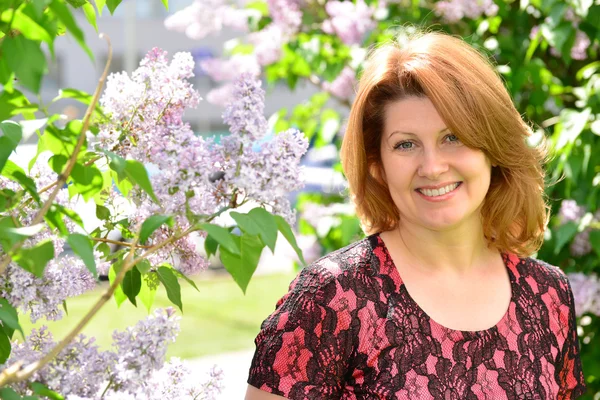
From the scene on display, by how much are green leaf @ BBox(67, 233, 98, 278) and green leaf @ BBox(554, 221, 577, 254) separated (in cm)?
211

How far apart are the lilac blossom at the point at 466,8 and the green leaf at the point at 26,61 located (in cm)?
241

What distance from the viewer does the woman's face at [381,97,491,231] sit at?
1834mm

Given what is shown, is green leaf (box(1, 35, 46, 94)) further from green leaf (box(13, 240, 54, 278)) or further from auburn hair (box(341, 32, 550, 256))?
auburn hair (box(341, 32, 550, 256))

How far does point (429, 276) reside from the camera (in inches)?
76.9

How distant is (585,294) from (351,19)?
4.33 ft

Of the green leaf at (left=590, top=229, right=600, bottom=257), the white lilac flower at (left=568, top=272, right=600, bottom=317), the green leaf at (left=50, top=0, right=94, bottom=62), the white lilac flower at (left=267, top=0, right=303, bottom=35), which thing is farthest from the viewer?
the white lilac flower at (left=267, top=0, right=303, bottom=35)

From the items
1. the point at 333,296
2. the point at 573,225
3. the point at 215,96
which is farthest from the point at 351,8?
the point at 333,296

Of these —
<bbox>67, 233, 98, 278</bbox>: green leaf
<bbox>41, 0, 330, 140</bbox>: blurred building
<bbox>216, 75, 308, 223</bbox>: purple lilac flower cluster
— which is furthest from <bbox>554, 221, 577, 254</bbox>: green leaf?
<bbox>41, 0, 330, 140</bbox>: blurred building

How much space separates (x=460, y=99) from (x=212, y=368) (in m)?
0.91

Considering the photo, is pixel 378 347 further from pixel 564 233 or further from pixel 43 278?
pixel 564 233

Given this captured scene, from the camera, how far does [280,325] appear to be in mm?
1747

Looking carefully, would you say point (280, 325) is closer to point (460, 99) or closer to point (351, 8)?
point (460, 99)

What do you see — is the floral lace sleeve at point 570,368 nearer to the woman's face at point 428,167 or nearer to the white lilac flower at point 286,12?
the woman's face at point 428,167

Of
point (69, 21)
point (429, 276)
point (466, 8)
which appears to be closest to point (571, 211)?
point (466, 8)
